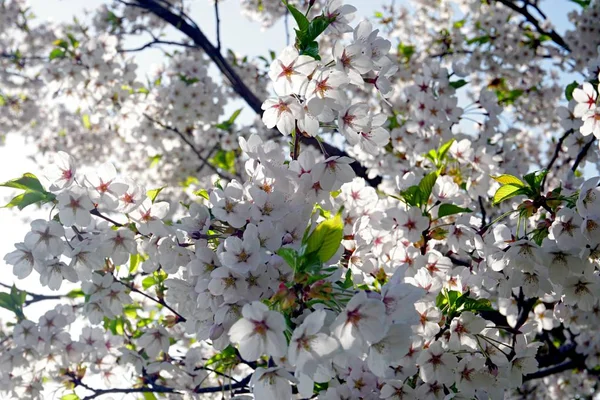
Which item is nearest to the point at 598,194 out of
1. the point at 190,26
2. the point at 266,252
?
the point at 266,252

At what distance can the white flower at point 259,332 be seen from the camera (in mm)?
1297

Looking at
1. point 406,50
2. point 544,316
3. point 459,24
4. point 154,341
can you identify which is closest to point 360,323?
point 154,341

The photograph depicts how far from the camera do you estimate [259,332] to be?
133cm

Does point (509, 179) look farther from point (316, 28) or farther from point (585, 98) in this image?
point (316, 28)

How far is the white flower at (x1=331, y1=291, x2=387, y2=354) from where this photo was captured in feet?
4.09

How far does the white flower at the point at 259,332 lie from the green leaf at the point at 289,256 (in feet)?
0.47

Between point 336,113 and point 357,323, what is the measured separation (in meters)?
0.81

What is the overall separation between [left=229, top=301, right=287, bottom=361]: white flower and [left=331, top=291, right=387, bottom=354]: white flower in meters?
0.15

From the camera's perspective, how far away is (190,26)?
446 centimetres

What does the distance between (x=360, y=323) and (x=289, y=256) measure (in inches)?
10.8

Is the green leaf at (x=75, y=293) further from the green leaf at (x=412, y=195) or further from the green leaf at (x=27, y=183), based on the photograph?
the green leaf at (x=412, y=195)

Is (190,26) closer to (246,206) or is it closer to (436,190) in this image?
(436,190)

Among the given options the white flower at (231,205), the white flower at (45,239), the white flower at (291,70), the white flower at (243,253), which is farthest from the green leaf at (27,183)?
the white flower at (291,70)

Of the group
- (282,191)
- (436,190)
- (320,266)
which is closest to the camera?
(320,266)
